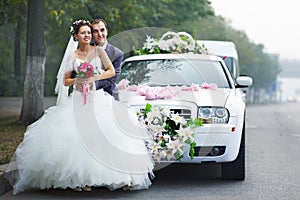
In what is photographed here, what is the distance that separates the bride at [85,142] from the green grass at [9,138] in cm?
132

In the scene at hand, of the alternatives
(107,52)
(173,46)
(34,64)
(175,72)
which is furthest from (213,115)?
(34,64)

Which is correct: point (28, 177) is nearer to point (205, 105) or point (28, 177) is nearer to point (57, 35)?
point (205, 105)

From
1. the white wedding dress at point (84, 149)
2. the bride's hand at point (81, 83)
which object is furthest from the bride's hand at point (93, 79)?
the white wedding dress at point (84, 149)

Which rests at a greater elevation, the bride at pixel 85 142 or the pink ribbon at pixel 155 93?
the pink ribbon at pixel 155 93

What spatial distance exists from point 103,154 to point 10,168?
1236mm

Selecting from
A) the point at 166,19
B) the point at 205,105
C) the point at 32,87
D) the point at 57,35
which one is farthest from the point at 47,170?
the point at 166,19

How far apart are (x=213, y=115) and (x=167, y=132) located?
0.60 meters

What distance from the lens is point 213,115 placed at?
786 cm

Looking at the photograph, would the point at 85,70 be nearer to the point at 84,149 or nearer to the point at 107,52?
the point at 107,52

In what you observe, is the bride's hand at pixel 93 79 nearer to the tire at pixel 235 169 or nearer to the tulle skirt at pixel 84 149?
the tulle skirt at pixel 84 149

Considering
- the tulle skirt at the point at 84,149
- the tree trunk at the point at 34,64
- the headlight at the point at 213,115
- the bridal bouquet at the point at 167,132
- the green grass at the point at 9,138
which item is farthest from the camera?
the tree trunk at the point at 34,64

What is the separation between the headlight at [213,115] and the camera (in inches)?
309

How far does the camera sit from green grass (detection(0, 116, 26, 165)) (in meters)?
9.01

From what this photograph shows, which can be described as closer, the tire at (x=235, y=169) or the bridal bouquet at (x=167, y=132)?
the bridal bouquet at (x=167, y=132)
